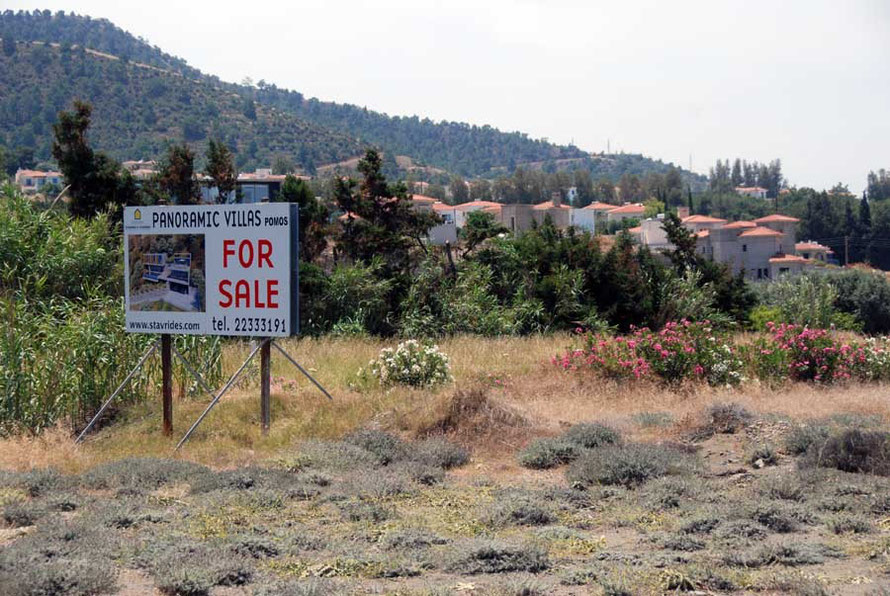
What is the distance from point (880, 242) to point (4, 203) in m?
90.2

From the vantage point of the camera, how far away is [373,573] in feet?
19.3

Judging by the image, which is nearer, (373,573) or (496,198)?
(373,573)

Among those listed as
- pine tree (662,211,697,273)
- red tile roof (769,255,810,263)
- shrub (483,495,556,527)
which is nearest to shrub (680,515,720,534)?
shrub (483,495,556,527)

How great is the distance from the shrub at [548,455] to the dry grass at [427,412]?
201 millimetres

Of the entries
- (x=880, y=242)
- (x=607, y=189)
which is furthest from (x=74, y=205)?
(x=607, y=189)

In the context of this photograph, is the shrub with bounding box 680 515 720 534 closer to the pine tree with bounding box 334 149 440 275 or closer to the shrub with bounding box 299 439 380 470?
the shrub with bounding box 299 439 380 470

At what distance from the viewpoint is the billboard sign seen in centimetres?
1075

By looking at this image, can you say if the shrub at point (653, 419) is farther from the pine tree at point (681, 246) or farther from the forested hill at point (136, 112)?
the forested hill at point (136, 112)

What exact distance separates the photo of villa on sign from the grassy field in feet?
4.77

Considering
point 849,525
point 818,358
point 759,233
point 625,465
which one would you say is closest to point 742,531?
point 849,525

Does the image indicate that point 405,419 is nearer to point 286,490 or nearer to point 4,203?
point 286,490

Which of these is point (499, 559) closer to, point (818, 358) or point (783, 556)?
point (783, 556)

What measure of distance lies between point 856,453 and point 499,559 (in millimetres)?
4303

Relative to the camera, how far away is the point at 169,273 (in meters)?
11.2
